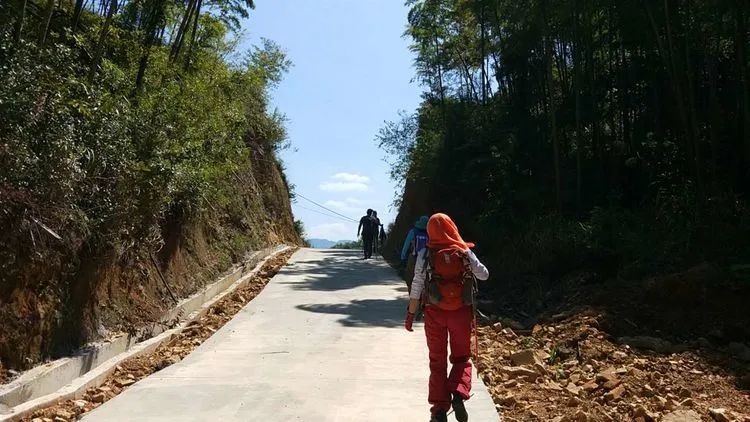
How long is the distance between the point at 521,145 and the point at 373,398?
11809mm

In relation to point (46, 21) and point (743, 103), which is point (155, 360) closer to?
point (46, 21)

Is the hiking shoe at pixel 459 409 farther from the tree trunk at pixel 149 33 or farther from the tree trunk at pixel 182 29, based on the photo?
the tree trunk at pixel 182 29

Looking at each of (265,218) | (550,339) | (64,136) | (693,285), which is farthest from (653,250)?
(265,218)

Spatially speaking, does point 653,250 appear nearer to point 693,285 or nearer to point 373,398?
point 693,285

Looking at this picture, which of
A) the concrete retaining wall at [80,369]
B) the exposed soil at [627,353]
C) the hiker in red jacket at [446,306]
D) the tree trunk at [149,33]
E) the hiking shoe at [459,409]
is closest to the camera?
the hiking shoe at [459,409]

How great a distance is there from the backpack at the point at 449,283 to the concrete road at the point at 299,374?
101cm

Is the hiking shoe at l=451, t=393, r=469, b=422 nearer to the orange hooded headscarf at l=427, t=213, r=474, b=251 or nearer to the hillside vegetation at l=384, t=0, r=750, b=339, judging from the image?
the orange hooded headscarf at l=427, t=213, r=474, b=251

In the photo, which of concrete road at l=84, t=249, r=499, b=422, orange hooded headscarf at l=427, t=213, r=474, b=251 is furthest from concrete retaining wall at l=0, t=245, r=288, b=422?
orange hooded headscarf at l=427, t=213, r=474, b=251

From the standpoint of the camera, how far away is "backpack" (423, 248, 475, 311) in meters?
4.59

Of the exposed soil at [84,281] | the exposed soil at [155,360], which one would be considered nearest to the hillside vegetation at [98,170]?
the exposed soil at [84,281]

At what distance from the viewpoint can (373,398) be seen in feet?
A: 17.9

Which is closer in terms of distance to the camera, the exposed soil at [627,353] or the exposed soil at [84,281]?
the exposed soil at [627,353]

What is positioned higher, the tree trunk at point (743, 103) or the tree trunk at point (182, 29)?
the tree trunk at point (182, 29)

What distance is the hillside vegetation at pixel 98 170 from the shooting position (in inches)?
214
